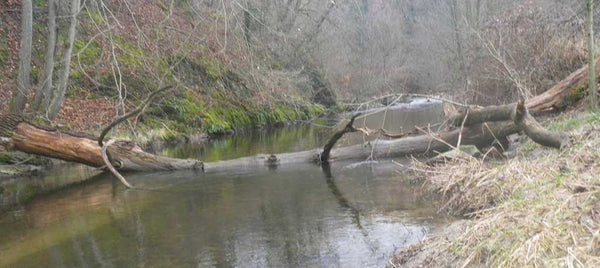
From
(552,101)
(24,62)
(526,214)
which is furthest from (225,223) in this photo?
(24,62)

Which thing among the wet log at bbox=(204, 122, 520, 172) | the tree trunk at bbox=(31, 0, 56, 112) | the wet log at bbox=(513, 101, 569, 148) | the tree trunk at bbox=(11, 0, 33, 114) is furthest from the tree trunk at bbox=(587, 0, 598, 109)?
the tree trunk at bbox=(11, 0, 33, 114)

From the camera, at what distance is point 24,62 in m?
14.2

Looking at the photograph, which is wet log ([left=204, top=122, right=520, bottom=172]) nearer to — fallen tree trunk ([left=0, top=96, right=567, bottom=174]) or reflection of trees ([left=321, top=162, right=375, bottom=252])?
fallen tree trunk ([left=0, top=96, right=567, bottom=174])

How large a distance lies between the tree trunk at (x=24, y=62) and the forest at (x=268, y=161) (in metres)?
0.05

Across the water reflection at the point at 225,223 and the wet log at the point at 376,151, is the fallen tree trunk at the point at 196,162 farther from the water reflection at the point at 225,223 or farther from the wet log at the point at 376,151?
the water reflection at the point at 225,223

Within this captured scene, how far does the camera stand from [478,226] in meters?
4.68

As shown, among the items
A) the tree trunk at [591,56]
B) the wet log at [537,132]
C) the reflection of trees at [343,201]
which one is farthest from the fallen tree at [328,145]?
the tree trunk at [591,56]

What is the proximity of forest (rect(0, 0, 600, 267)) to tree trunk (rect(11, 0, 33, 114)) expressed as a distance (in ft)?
0.16

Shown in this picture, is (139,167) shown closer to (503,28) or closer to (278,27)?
(503,28)

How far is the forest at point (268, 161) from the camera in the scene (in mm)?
5867

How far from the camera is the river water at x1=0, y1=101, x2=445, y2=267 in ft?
20.9

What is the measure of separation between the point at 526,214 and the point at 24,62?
13.5 metres

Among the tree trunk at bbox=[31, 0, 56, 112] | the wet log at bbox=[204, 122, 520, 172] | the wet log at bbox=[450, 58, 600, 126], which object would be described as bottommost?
the wet log at bbox=[204, 122, 520, 172]

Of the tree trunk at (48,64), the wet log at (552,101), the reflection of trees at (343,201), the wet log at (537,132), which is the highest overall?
the tree trunk at (48,64)
